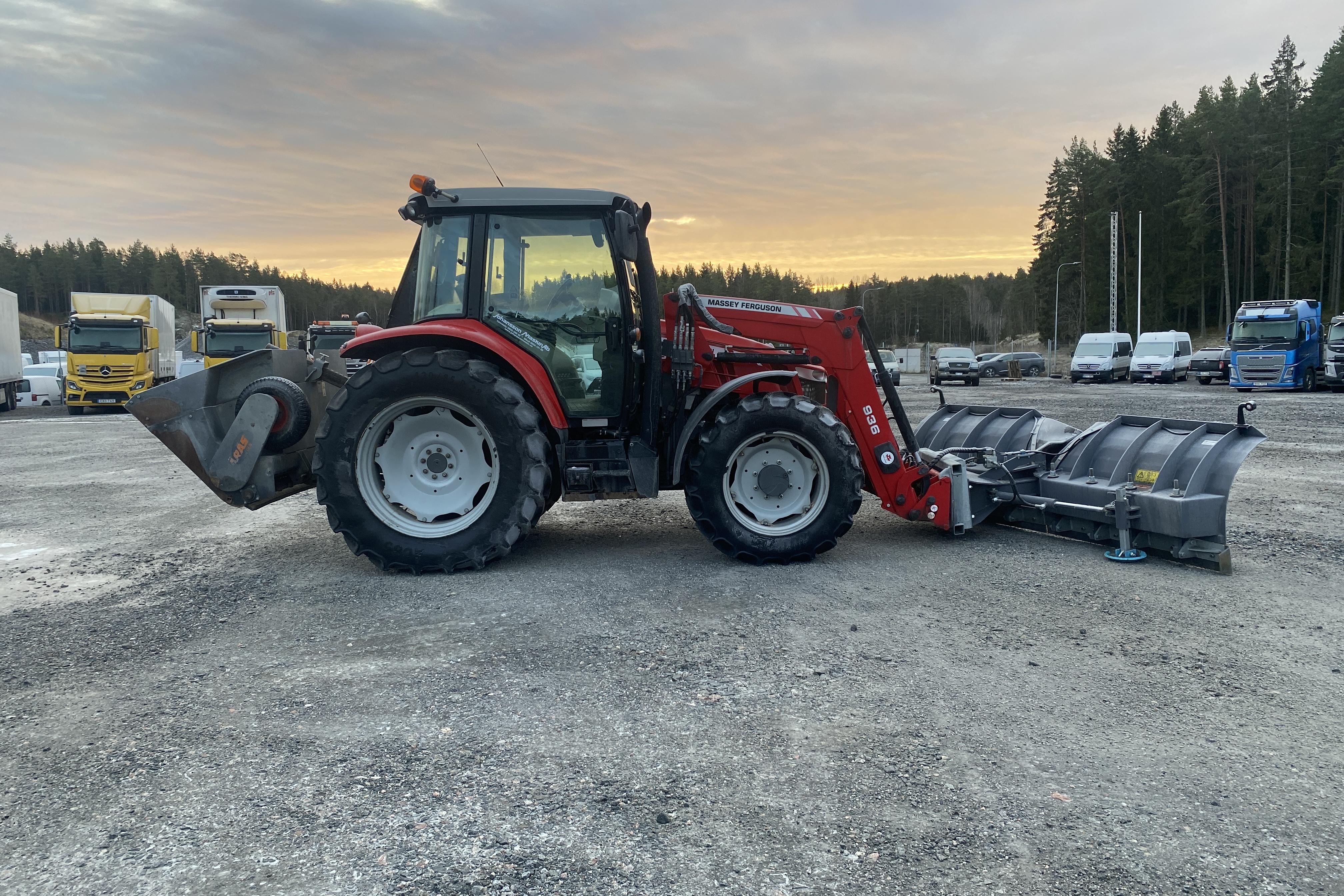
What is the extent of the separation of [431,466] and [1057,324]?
206ft

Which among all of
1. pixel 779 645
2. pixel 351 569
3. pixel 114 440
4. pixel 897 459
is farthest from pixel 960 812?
pixel 114 440

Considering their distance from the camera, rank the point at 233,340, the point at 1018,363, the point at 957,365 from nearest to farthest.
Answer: the point at 233,340, the point at 957,365, the point at 1018,363

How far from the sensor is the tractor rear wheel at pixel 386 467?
227 inches

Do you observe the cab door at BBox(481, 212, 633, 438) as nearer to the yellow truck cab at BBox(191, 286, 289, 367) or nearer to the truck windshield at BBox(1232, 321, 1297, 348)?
the yellow truck cab at BBox(191, 286, 289, 367)

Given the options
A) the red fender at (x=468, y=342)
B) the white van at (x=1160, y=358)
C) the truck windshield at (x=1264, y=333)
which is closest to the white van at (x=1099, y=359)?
the white van at (x=1160, y=358)

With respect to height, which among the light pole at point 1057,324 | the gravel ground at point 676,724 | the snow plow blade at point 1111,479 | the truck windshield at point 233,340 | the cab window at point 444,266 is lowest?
the gravel ground at point 676,724

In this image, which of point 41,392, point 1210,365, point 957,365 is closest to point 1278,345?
point 1210,365

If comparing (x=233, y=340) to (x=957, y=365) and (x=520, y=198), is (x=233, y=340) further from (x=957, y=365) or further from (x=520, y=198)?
(x=957, y=365)

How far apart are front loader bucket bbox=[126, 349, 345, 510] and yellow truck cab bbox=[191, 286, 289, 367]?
60.0ft

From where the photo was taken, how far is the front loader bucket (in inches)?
237

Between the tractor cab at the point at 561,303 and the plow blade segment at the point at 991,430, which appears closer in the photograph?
the tractor cab at the point at 561,303

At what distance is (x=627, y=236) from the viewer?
5.77 meters

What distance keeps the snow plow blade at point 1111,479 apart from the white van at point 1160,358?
1351 inches

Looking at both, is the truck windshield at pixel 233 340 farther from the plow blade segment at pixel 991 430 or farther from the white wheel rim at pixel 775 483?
the white wheel rim at pixel 775 483
